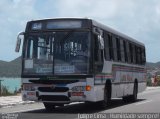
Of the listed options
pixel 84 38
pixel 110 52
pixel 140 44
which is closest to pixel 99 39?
pixel 84 38

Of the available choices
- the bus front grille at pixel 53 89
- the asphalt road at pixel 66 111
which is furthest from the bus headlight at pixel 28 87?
the asphalt road at pixel 66 111

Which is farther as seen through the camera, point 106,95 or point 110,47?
point 110,47

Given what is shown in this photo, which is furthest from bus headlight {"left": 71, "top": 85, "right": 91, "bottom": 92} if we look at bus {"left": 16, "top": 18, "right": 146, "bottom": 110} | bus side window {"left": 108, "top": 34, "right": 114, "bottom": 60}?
bus side window {"left": 108, "top": 34, "right": 114, "bottom": 60}

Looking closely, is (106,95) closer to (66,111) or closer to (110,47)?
(66,111)

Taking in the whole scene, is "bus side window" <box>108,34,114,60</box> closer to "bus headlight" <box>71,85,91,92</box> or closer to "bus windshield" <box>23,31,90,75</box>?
"bus windshield" <box>23,31,90,75</box>

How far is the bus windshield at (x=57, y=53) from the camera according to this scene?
59.5 ft

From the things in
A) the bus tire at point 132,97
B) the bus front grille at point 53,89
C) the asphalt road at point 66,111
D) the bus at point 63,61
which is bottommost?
the asphalt road at point 66,111

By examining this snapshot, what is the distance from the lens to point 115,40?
22141 millimetres

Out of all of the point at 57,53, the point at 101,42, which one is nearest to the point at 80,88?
the point at 57,53

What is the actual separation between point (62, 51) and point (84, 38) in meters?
0.92

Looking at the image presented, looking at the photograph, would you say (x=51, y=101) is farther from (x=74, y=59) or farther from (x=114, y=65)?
(x=114, y=65)

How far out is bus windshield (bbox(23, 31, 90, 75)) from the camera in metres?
18.1

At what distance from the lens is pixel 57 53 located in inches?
722

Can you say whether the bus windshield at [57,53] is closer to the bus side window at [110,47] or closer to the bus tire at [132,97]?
the bus side window at [110,47]
